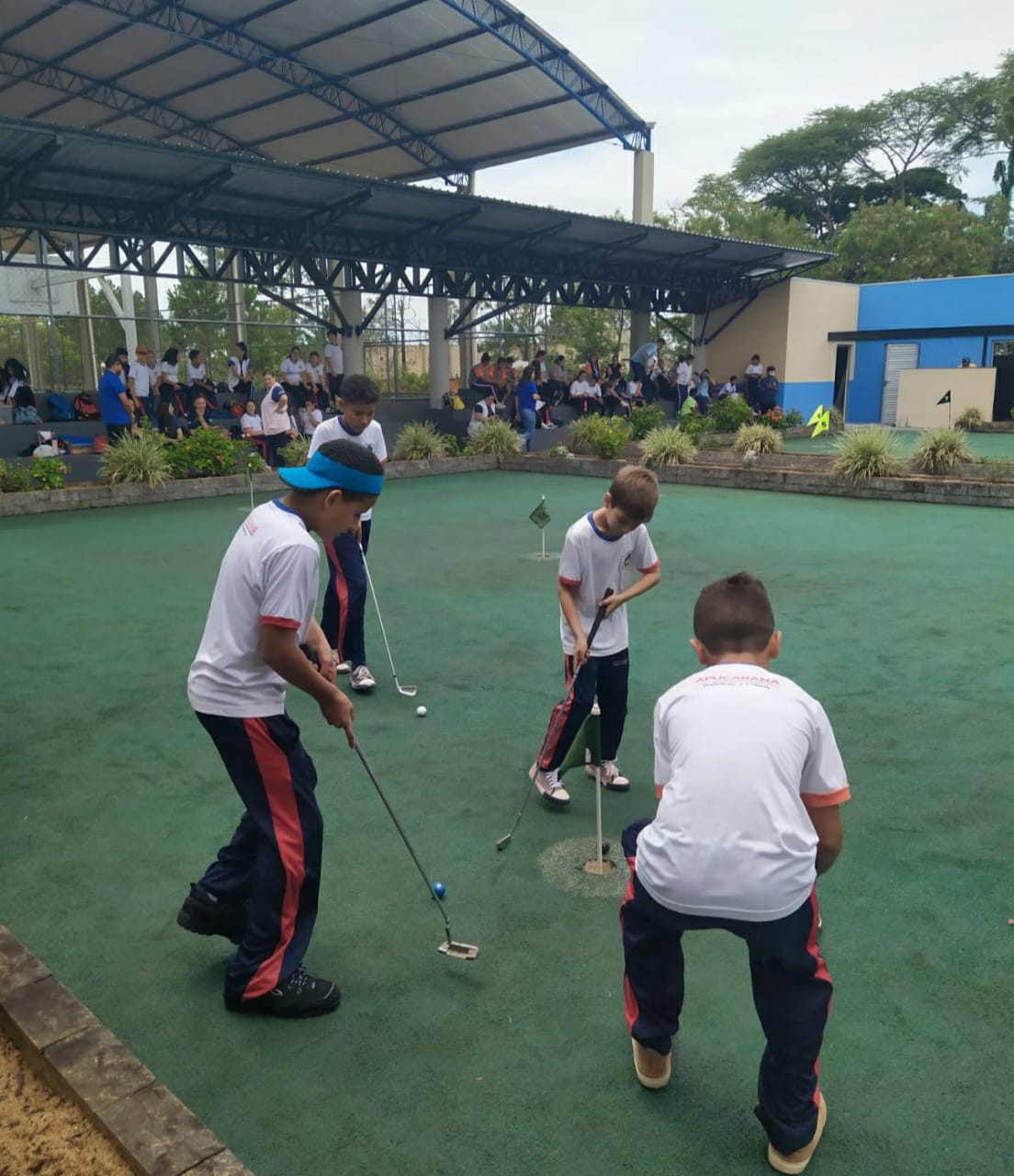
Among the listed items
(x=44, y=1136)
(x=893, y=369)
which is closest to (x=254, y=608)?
(x=44, y=1136)

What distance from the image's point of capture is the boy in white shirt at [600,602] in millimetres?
3445

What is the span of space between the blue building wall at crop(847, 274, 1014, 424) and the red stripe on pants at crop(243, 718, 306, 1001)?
27110 millimetres

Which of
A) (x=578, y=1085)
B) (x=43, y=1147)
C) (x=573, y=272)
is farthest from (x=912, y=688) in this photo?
(x=573, y=272)

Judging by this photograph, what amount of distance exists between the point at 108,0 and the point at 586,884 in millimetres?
21034

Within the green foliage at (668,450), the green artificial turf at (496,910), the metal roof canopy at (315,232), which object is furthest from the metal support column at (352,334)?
the green artificial turf at (496,910)

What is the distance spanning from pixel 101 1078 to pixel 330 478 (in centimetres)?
144

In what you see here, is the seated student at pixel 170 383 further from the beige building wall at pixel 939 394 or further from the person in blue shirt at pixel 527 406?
the beige building wall at pixel 939 394

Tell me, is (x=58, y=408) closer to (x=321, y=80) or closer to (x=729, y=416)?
(x=321, y=80)

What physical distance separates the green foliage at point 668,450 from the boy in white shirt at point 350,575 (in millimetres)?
10233

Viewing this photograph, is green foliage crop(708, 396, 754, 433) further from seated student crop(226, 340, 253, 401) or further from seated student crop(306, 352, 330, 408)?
seated student crop(226, 340, 253, 401)

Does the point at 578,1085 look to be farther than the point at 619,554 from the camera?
No

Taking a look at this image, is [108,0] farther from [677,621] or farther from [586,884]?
[586,884]

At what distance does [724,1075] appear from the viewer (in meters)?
2.30

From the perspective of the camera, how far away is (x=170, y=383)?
15.6 m
